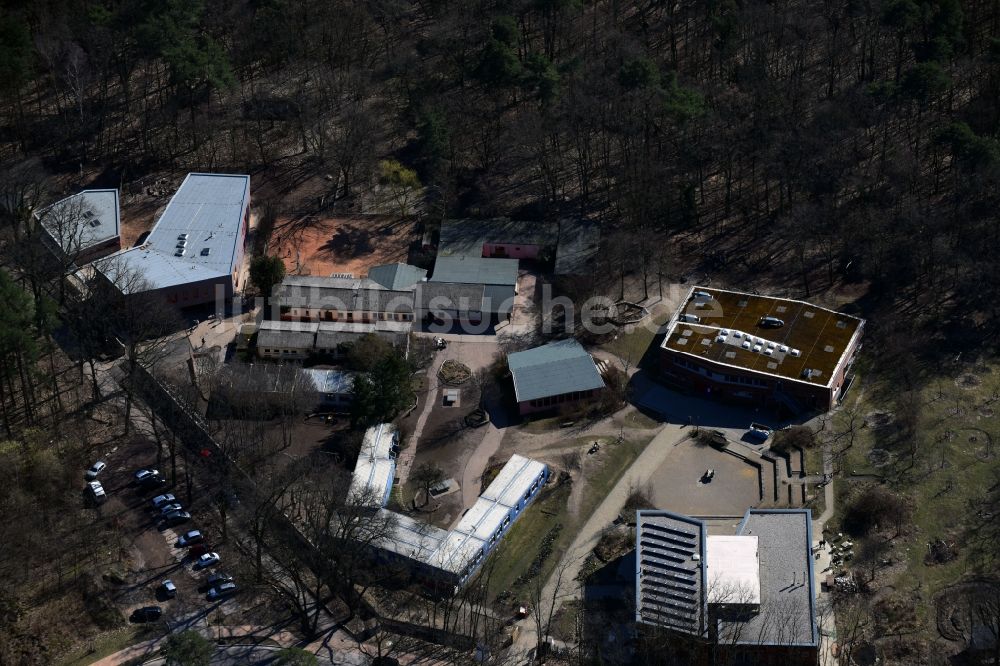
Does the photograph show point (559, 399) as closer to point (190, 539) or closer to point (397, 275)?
point (397, 275)

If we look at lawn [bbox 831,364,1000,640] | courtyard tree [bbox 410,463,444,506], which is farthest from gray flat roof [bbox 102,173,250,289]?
lawn [bbox 831,364,1000,640]

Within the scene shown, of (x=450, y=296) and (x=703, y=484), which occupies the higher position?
(x=450, y=296)

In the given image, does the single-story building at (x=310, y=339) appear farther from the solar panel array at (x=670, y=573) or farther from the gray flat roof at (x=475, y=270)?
the solar panel array at (x=670, y=573)

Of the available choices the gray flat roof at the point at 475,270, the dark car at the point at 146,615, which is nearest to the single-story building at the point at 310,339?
the gray flat roof at the point at 475,270

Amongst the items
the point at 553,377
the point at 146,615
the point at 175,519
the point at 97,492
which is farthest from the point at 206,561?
the point at 553,377

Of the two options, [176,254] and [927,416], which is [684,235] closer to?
[927,416]

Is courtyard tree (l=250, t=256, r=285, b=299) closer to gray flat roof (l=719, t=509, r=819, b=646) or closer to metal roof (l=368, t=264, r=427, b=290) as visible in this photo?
metal roof (l=368, t=264, r=427, b=290)
